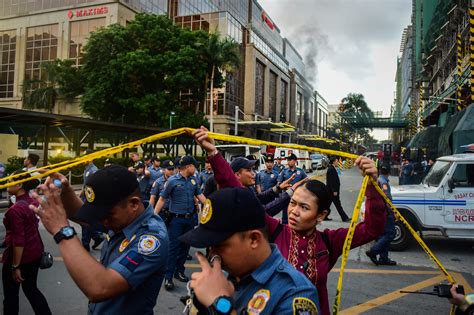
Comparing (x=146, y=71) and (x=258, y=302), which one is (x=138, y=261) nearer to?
(x=258, y=302)

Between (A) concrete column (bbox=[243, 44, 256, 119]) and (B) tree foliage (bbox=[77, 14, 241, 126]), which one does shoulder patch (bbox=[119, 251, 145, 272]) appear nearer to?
(B) tree foliage (bbox=[77, 14, 241, 126])

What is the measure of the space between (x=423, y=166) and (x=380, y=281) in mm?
18133

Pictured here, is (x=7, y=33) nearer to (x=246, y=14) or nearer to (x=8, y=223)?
(x=246, y=14)

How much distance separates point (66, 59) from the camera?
130ft

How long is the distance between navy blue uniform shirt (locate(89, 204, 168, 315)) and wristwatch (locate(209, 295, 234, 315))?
83cm

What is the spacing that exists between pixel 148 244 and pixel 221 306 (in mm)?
958

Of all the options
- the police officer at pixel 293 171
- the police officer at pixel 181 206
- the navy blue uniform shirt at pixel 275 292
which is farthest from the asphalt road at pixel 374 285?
the navy blue uniform shirt at pixel 275 292

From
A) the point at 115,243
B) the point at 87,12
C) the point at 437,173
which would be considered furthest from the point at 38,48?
the point at 115,243

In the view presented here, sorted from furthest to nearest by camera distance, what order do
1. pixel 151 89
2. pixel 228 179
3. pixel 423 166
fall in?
pixel 151 89, pixel 423 166, pixel 228 179

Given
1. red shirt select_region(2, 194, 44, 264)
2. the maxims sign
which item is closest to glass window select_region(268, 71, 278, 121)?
the maxims sign

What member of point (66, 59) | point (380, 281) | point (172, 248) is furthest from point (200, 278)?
point (66, 59)

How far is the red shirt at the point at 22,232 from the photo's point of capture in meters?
3.88

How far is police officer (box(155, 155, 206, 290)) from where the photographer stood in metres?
6.11

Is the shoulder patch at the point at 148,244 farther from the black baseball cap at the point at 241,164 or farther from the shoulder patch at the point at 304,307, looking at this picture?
the black baseball cap at the point at 241,164
